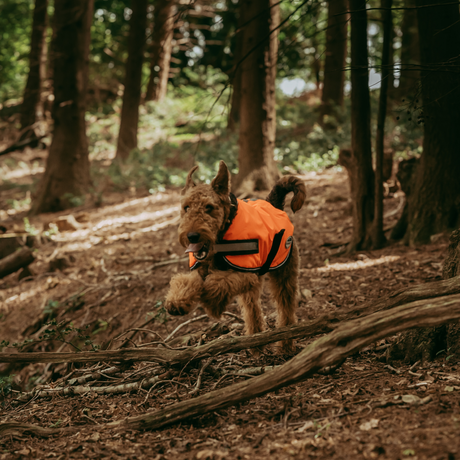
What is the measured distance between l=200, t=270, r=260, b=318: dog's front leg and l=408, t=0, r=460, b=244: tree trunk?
331 cm

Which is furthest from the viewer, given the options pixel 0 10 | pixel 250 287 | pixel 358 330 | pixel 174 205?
pixel 0 10

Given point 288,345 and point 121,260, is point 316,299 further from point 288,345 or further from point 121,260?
point 121,260

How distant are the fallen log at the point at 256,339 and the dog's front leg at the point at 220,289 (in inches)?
12.0

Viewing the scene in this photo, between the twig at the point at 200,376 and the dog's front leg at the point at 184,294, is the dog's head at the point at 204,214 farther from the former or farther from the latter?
the twig at the point at 200,376

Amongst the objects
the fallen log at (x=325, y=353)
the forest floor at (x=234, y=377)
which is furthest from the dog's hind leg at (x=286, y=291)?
the fallen log at (x=325, y=353)

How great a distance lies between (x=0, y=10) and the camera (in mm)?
24828

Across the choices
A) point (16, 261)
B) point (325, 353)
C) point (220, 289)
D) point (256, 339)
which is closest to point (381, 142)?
point (220, 289)

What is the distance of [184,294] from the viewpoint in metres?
3.57

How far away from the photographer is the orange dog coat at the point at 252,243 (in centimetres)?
380

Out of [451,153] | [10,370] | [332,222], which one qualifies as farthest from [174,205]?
[451,153]

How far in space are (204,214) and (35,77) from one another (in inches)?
812

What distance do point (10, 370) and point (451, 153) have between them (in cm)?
670

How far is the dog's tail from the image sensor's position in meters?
4.29

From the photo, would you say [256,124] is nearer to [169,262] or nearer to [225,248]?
[169,262]
